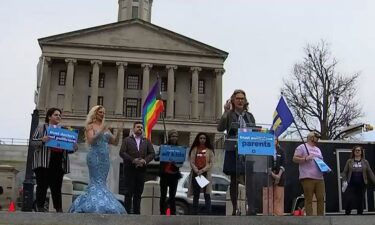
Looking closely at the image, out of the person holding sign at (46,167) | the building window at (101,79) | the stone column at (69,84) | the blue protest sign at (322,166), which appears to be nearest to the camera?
the person holding sign at (46,167)

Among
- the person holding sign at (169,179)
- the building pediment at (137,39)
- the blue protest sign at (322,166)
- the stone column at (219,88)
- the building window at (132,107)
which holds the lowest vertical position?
the person holding sign at (169,179)

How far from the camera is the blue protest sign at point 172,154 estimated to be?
11.0 metres

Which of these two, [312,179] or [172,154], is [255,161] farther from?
[172,154]

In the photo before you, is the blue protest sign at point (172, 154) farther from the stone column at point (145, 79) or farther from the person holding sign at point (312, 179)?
the stone column at point (145, 79)

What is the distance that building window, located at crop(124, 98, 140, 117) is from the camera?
222 ft

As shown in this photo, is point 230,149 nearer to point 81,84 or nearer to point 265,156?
point 265,156

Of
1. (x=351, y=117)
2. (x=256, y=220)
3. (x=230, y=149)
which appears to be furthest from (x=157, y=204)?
(x=351, y=117)

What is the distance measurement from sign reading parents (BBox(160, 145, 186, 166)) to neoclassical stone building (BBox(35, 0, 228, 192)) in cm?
5053

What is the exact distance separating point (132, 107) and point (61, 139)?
59674 mm

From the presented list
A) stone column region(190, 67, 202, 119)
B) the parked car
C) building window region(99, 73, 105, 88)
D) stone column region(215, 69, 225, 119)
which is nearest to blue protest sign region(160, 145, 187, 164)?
the parked car

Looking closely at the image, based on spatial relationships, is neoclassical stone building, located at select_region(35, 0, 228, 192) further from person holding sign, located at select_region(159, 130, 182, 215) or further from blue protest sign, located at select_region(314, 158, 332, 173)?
blue protest sign, located at select_region(314, 158, 332, 173)

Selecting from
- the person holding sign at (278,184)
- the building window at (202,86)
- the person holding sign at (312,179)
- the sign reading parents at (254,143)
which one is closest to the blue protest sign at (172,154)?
the person holding sign at (278,184)

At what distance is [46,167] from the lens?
28.6 ft

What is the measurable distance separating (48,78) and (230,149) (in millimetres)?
59119
